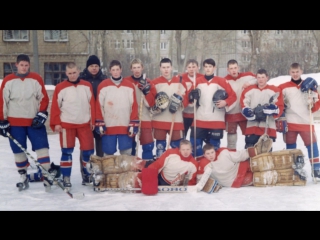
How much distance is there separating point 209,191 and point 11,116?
1.99 meters

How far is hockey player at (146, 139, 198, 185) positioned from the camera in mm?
4430

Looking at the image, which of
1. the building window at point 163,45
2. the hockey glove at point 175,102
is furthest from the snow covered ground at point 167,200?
the building window at point 163,45

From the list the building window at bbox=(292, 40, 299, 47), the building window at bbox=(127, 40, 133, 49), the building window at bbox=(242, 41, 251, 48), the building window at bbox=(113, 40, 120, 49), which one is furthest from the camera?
the building window at bbox=(242, 41, 251, 48)

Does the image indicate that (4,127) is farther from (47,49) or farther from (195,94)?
(47,49)

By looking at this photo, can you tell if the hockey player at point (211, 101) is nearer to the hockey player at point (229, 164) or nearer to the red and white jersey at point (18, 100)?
the hockey player at point (229, 164)

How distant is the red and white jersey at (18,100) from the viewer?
4410 millimetres

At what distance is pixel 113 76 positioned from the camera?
4.58 m

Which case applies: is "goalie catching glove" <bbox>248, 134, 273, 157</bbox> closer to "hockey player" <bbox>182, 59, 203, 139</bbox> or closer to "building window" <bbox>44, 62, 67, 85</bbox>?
"hockey player" <bbox>182, 59, 203, 139</bbox>

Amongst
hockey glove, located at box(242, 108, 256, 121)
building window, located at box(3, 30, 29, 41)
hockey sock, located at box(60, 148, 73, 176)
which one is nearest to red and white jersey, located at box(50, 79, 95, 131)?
hockey sock, located at box(60, 148, 73, 176)

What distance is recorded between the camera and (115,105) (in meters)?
4.56

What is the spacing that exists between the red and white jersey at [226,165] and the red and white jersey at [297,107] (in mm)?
687

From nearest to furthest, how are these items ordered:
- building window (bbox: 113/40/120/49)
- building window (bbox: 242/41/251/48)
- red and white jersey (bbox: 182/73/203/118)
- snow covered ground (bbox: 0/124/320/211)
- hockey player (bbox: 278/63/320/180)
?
1. snow covered ground (bbox: 0/124/320/211)
2. hockey player (bbox: 278/63/320/180)
3. red and white jersey (bbox: 182/73/203/118)
4. building window (bbox: 113/40/120/49)
5. building window (bbox: 242/41/251/48)

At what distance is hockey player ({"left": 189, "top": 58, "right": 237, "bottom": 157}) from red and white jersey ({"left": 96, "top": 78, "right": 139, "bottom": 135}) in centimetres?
70

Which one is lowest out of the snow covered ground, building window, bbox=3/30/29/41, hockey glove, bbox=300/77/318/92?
the snow covered ground
